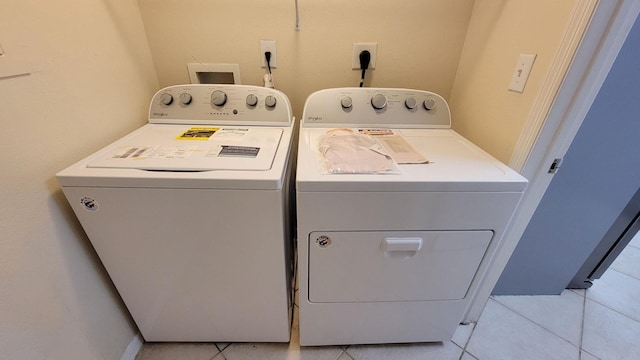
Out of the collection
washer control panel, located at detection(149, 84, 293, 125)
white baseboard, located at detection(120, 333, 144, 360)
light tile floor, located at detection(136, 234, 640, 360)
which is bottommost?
light tile floor, located at detection(136, 234, 640, 360)

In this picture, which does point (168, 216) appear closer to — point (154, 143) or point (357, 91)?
point (154, 143)

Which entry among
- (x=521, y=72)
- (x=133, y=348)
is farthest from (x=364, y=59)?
(x=133, y=348)

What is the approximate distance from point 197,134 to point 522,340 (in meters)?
1.80

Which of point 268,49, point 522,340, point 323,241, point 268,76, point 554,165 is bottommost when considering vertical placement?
point 522,340

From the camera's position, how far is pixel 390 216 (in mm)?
769

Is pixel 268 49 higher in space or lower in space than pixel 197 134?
higher

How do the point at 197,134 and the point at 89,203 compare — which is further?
the point at 197,134

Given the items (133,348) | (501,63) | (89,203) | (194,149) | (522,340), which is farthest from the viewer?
(522,340)

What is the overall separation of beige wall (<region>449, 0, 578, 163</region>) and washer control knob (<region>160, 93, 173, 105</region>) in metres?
1.39

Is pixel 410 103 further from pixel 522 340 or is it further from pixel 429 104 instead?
pixel 522 340

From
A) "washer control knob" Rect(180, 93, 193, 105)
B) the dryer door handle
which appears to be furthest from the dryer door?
"washer control knob" Rect(180, 93, 193, 105)

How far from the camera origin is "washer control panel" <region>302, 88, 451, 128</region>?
44.8 inches

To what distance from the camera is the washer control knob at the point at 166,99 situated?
44.1 inches

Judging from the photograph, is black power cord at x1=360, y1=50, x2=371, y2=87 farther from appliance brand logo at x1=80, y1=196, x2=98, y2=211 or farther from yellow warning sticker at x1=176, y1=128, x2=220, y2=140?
appliance brand logo at x1=80, y1=196, x2=98, y2=211
